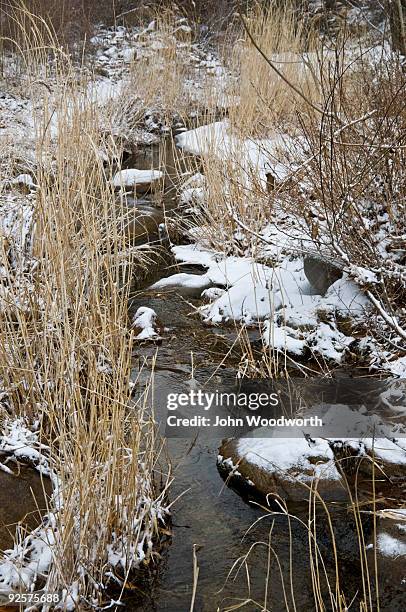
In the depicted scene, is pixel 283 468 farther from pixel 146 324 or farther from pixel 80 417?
pixel 146 324

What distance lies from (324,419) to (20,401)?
45.0 inches

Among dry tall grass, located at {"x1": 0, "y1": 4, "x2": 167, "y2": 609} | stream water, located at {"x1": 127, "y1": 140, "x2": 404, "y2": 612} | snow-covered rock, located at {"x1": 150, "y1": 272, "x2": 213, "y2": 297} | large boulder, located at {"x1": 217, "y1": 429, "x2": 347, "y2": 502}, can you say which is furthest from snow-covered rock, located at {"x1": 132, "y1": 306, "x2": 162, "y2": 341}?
large boulder, located at {"x1": 217, "y1": 429, "x2": 347, "y2": 502}

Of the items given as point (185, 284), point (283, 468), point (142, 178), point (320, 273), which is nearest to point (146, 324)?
point (185, 284)

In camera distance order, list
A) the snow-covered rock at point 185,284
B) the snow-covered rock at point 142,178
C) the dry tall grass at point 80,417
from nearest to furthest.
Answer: the dry tall grass at point 80,417, the snow-covered rock at point 185,284, the snow-covered rock at point 142,178

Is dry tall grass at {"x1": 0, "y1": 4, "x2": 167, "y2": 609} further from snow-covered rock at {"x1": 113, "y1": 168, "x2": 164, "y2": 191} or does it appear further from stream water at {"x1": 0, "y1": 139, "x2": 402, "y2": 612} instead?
snow-covered rock at {"x1": 113, "y1": 168, "x2": 164, "y2": 191}

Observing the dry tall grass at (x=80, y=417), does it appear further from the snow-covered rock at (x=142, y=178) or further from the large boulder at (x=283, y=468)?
the snow-covered rock at (x=142, y=178)

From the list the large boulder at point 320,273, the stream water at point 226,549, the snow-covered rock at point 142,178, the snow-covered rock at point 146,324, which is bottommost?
the stream water at point 226,549

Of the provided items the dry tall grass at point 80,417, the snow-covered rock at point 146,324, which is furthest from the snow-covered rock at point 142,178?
the dry tall grass at point 80,417

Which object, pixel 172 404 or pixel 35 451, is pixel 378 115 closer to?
pixel 172 404

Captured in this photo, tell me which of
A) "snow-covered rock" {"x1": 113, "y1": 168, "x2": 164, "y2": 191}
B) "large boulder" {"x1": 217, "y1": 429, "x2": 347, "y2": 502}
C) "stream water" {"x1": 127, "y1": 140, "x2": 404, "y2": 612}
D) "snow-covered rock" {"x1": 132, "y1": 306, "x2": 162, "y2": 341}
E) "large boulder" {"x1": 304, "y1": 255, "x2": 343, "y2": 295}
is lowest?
"stream water" {"x1": 127, "y1": 140, "x2": 404, "y2": 612}

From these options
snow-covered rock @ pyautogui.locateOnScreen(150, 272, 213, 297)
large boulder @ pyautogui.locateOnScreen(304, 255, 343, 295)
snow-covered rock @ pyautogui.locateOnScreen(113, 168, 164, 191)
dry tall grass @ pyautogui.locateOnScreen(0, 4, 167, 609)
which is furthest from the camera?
snow-covered rock @ pyautogui.locateOnScreen(113, 168, 164, 191)

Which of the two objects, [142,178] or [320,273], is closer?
[320,273]

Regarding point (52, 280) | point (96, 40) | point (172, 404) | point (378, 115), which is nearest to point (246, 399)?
point (172, 404)

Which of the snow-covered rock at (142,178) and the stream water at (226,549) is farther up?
the snow-covered rock at (142,178)
